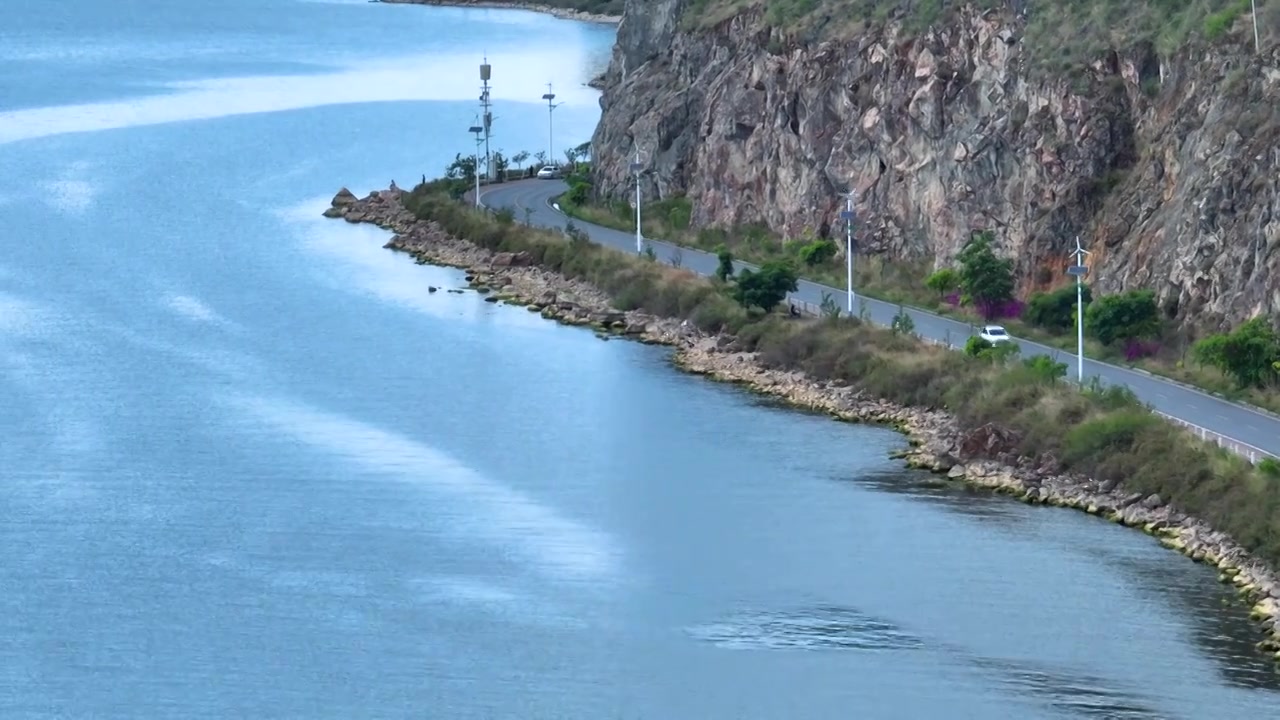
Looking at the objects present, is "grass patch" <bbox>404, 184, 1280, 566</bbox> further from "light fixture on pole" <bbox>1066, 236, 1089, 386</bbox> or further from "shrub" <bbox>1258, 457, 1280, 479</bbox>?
"light fixture on pole" <bbox>1066, 236, 1089, 386</bbox>

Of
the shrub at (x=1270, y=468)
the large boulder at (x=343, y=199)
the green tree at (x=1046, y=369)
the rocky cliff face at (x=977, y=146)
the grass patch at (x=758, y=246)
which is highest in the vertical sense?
the rocky cliff face at (x=977, y=146)

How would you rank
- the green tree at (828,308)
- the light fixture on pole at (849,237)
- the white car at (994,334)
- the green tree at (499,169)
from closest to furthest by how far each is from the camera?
the white car at (994,334) < the green tree at (828,308) < the light fixture on pole at (849,237) < the green tree at (499,169)

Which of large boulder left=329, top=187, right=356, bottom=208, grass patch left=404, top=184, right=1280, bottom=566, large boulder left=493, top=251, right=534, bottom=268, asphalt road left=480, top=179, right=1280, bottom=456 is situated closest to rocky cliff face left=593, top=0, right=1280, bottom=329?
asphalt road left=480, top=179, right=1280, bottom=456

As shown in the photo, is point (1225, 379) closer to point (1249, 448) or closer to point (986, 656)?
point (1249, 448)

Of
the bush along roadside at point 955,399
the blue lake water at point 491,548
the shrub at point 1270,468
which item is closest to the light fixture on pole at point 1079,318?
the bush along roadside at point 955,399

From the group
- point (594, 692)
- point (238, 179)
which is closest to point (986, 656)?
point (594, 692)

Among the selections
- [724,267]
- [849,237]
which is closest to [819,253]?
[724,267]

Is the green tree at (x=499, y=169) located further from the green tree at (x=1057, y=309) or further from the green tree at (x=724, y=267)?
the green tree at (x=1057, y=309)
